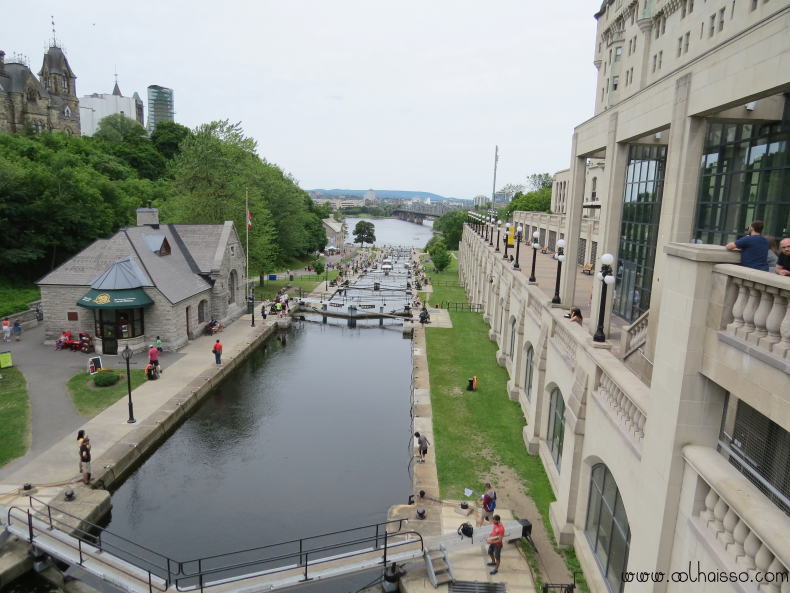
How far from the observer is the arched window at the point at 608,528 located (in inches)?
351

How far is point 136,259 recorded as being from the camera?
90.3ft

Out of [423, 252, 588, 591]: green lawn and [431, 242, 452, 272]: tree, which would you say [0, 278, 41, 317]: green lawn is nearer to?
[423, 252, 588, 591]: green lawn

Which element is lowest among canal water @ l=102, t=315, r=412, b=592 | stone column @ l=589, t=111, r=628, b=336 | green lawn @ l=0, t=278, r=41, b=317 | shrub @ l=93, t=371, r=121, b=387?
canal water @ l=102, t=315, r=412, b=592

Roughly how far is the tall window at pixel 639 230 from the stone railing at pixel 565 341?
392 centimetres

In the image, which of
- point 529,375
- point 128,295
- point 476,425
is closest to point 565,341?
point 476,425

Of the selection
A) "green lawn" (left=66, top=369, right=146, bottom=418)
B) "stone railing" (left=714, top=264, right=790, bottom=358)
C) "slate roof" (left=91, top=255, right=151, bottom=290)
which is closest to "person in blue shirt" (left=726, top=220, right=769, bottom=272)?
"stone railing" (left=714, top=264, right=790, bottom=358)

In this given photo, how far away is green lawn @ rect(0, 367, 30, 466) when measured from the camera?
15810mm

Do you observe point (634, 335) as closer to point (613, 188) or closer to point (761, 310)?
point (613, 188)

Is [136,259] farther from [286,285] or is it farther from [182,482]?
[286,285]

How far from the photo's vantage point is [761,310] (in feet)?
17.3

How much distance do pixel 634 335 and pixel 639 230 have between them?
6.93m

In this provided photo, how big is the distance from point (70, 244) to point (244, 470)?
33.2 metres

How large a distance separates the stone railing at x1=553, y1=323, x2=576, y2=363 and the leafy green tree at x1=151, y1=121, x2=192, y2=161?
291 feet

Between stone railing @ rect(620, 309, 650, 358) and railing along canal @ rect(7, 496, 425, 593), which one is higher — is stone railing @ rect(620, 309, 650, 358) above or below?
above
